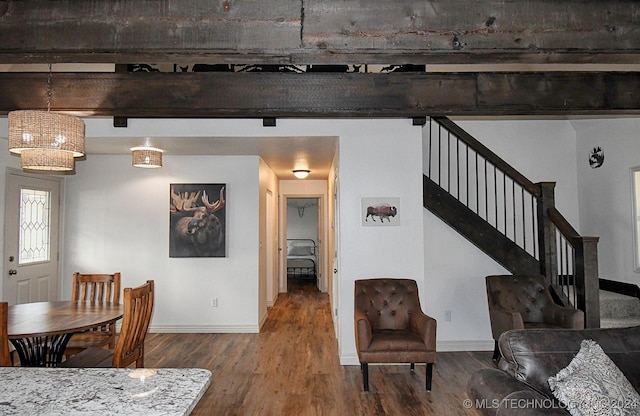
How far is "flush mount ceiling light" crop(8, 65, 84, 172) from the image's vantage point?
266 centimetres

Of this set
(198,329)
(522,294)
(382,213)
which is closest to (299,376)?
(382,213)

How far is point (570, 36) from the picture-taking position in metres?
2.04

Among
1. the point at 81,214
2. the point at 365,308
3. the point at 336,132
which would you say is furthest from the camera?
the point at 81,214

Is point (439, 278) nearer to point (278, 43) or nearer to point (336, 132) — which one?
point (336, 132)

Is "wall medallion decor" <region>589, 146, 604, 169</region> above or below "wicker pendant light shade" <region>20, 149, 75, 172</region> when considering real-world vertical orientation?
above

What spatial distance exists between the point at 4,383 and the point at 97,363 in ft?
4.55

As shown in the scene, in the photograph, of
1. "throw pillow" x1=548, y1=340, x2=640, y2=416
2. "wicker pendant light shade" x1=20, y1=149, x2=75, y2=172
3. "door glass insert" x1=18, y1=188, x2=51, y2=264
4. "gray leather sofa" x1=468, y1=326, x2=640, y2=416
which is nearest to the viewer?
"throw pillow" x1=548, y1=340, x2=640, y2=416

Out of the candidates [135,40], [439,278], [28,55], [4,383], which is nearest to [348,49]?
[135,40]

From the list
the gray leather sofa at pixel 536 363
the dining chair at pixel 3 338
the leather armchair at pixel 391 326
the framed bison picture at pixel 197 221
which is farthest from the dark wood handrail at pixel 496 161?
the dining chair at pixel 3 338

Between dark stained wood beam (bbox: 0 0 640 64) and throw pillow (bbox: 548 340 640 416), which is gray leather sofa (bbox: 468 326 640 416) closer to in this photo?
throw pillow (bbox: 548 340 640 416)

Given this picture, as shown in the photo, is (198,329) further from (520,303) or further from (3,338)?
(520,303)

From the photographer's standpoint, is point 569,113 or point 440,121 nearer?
point 569,113

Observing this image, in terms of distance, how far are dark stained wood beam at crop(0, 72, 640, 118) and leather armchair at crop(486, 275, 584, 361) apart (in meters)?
1.76

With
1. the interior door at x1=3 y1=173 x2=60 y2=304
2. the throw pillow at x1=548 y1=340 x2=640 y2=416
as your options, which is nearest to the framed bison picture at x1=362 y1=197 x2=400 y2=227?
the throw pillow at x1=548 y1=340 x2=640 y2=416
